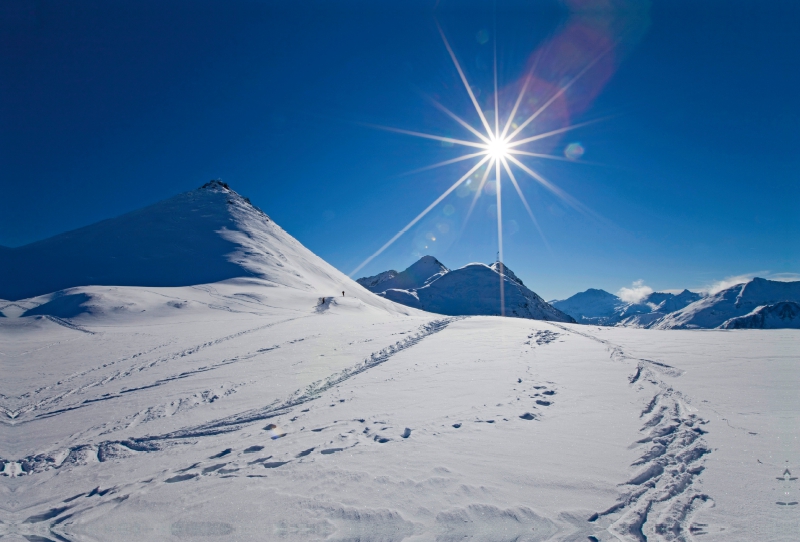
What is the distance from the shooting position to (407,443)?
5891 millimetres

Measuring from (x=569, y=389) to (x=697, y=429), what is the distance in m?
2.66

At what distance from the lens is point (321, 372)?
430 inches

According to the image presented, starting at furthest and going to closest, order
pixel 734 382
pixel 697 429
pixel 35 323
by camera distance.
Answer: pixel 35 323, pixel 734 382, pixel 697 429

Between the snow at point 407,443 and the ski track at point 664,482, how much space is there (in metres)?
0.02

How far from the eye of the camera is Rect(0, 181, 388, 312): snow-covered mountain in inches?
1612

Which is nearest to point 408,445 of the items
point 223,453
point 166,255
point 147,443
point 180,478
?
point 223,453

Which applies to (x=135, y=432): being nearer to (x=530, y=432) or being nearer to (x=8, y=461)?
(x=8, y=461)

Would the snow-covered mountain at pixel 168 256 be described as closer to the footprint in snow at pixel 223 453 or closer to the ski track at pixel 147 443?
the ski track at pixel 147 443

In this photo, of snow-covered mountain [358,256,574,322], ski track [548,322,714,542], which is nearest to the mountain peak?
ski track [548,322,714,542]

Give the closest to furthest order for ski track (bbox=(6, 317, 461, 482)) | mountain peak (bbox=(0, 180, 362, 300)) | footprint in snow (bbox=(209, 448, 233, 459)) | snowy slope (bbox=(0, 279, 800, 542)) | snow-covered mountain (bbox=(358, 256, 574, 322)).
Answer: snowy slope (bbox=(0, 279, 800, 542))
footprint in snow (bbox=(209, 448, 233, 459))
ski track (bbox=(6, 317, 461, 482))
mountain peak (bbox=(0, 180, 362, 300))
snow-covered mountain (bbox=(358, 256, 574, 322))

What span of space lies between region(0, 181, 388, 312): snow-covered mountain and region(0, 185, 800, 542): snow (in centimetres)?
2206

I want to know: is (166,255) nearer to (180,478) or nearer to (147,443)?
(147,443)

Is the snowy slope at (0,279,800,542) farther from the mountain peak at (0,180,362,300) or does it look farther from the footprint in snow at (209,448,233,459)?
the mountain peak at (0,180,362,300)

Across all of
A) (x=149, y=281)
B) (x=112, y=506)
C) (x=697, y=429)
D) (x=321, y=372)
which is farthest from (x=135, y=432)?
(x=149, y=281)
